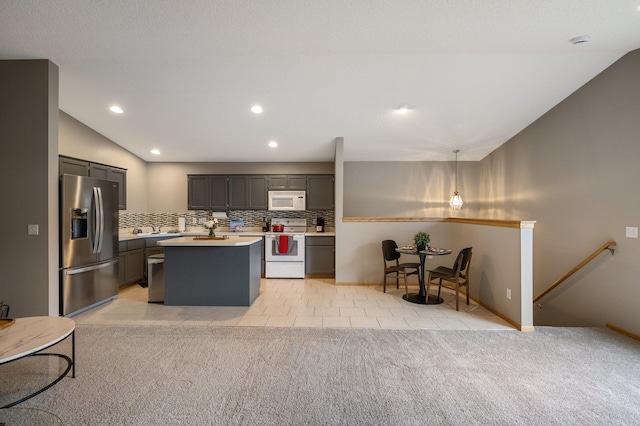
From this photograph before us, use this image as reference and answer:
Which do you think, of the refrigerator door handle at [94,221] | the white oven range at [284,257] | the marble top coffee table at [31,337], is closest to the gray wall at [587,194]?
the white oven range at [284,257]

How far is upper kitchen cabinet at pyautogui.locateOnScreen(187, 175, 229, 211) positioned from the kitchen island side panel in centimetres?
242

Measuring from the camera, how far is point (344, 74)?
11.8ft

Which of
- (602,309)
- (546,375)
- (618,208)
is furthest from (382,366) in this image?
(618,208)

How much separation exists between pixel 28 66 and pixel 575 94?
6.38m

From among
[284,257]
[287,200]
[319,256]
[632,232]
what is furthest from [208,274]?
[632,232]

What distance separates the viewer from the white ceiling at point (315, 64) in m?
2.40

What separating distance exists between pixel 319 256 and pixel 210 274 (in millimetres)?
2369

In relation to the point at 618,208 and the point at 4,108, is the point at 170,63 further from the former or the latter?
the point at 618,208

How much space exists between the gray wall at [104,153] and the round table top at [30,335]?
313 cm

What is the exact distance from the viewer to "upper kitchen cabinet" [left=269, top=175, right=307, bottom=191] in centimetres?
636

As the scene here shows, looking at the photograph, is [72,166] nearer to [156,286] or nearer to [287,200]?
[156,286]

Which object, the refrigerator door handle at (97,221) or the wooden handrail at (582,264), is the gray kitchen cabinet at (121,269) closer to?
the refrigerator door handle at (97,221)

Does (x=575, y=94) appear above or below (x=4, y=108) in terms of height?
above

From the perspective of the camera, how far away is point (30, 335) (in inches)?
79.1
